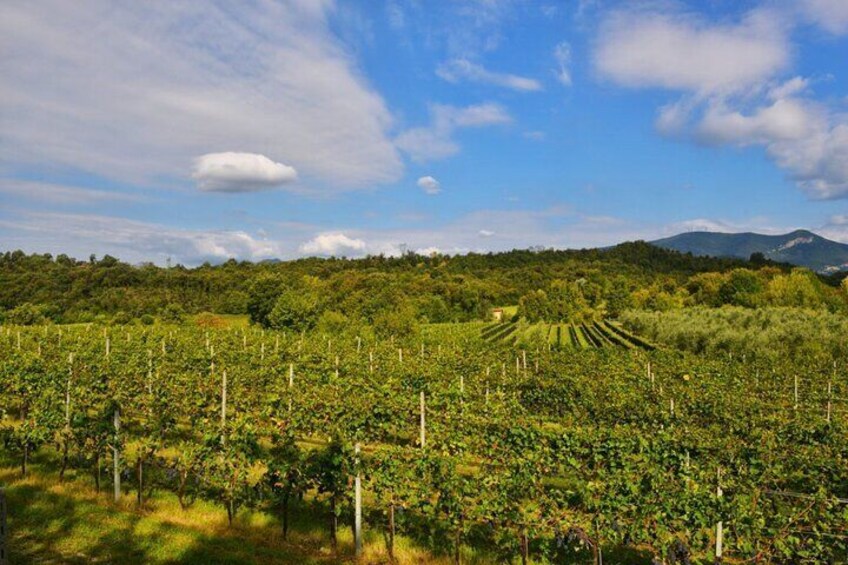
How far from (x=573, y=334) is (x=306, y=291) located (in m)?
35.7

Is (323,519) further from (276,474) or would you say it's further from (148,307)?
(148,307)

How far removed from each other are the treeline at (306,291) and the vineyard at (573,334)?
16.3ft

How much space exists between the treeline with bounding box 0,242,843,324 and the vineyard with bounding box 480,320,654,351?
498cm

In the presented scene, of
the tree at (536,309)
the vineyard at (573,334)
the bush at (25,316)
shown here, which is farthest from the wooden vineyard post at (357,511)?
the tree at (536,309)

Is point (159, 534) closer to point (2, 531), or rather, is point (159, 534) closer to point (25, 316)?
point (2, 531)

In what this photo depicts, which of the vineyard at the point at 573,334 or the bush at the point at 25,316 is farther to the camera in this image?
the vineyard at the point at 573,334

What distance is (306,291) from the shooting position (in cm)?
6594

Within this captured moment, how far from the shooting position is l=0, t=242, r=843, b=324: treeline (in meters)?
56.7

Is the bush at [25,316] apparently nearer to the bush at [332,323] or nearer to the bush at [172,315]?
the bush at [172,315]

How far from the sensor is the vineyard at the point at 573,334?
55125 mm

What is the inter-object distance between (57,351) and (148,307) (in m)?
41.6

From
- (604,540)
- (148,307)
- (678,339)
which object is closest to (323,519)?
(604,540)

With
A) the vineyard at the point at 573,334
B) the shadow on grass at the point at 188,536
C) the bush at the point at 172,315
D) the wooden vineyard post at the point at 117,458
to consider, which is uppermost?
the bush at the point at 172,315

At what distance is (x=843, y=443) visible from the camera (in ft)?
33.8
